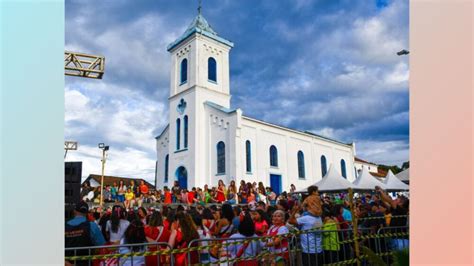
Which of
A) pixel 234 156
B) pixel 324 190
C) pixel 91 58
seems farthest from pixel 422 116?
pixel 234 156

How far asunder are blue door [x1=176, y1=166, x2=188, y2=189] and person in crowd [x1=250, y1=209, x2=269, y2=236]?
18812 mm

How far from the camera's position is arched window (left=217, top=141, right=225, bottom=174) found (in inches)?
981

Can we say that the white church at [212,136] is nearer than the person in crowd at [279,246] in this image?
No

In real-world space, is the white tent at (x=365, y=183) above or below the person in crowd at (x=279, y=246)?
above

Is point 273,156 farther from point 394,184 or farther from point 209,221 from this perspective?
point 209,221

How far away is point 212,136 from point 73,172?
16218mm

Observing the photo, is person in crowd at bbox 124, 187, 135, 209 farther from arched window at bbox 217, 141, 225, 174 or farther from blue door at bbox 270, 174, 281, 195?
blue door at bbox 270, 174, 281, 195

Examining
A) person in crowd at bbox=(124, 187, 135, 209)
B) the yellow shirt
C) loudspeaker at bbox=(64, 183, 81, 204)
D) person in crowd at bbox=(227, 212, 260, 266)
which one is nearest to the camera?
person in crowd at bbox=(227, 212, 260, 266)

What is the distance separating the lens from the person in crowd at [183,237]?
5.09 m

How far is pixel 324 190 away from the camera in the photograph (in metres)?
16.6

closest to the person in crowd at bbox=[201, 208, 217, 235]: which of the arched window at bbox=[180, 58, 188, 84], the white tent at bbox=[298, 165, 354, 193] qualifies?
the white tent at bbox=[298, 165, 354, 193]

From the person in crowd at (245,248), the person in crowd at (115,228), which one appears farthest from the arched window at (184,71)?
the person in crowd at (245,248)

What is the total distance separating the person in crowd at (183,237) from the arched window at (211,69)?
21.9 metres

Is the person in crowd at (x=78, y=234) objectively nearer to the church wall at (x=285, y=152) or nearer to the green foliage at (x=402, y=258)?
the green foliage at (x=402, y=258)
